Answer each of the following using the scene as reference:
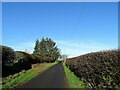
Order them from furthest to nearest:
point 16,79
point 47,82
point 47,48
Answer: point 47,48, point 16,79, point 47,82

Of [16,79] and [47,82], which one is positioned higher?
[16,79]

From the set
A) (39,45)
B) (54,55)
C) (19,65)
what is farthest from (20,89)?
(54,55)

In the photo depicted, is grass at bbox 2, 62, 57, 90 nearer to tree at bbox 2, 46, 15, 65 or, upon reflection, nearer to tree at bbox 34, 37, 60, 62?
tree at bbox 2, 46, 15, 65

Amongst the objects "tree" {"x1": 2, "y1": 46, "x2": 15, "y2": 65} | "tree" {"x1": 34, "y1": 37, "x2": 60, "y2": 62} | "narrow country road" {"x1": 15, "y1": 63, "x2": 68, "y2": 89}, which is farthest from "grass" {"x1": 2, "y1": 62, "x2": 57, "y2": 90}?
"tree" {"x1": 34, "y1": 37, "x2": 60, "y2": 62}

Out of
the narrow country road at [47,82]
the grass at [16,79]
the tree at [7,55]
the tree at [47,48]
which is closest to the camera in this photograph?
the narrow country road at [47,82]

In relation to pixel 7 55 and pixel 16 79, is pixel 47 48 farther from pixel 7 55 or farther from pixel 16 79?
pixel 16 79

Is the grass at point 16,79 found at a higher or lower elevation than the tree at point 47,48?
lower

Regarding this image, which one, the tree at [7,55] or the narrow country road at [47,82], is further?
the tree at [7,55]

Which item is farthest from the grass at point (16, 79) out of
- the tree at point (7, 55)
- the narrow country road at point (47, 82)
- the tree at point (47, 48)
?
the tree at point (47, 48)

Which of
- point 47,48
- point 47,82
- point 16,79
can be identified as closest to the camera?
point 47,82

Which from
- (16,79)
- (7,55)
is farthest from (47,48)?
(16,79)

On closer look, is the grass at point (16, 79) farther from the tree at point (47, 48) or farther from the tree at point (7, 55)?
the tree at point (47, 48)

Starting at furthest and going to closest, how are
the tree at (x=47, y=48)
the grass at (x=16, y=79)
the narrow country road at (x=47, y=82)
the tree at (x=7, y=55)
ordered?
1. the tree at (x=47, y=48)
2. the tree at (x=7, y=55)
3. the grass at (x=16, y=79)
4. the narrow country road at (x=47, y=82)

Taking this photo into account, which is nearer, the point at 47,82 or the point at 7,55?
the point at 47,82
